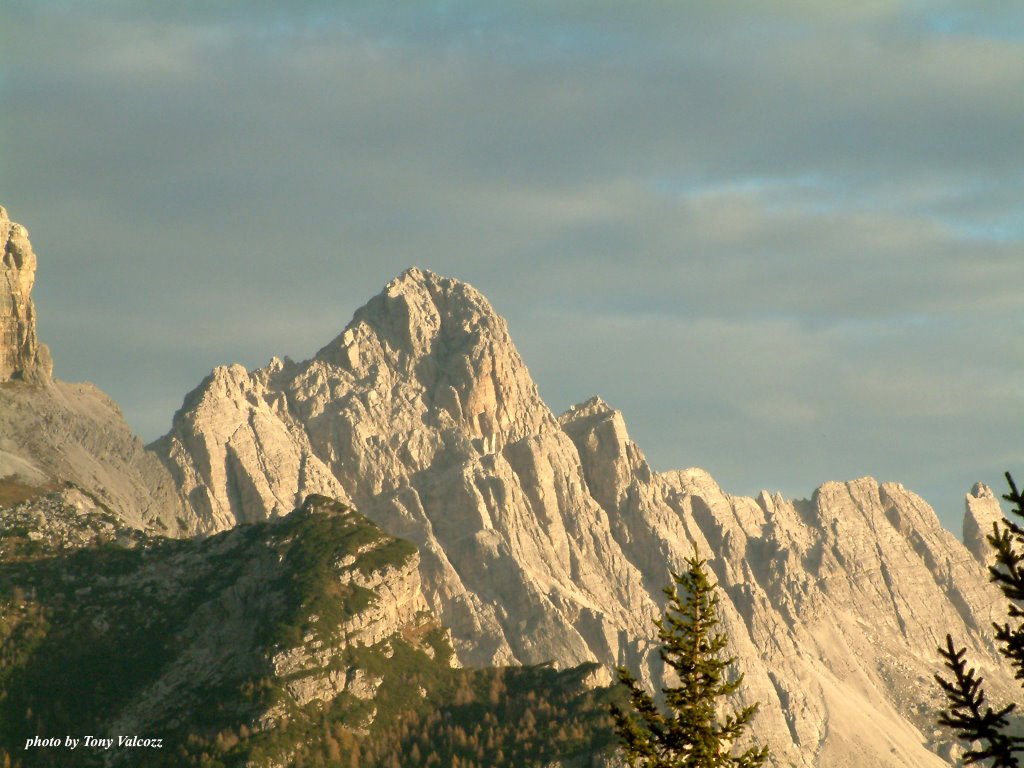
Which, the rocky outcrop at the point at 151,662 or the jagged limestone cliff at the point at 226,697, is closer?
the jagged limestone cliff at the point at 226,697

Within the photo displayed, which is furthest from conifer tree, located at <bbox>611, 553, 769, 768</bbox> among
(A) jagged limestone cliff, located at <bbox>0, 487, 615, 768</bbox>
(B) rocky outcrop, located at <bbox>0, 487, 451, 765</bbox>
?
(B) rocky outcrop, located at <bbox>0, 487, 451, 765</bbox>

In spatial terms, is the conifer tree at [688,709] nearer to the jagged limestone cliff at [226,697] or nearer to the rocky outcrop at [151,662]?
the jagged limestone cliff at [226,697]

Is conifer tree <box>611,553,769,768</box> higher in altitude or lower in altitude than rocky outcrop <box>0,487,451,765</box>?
lower

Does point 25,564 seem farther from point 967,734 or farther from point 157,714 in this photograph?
point 967,734

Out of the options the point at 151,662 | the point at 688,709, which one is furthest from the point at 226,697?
the point at 688,709

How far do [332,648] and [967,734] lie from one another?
6589 inches

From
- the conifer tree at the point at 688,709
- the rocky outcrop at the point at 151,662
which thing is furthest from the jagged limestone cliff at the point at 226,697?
the conifer tree at the point at 688,709

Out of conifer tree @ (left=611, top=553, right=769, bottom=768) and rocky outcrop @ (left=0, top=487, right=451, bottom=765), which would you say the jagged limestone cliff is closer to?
rocky outcrop @ (left=0, top=487, right=451, bottom=765)

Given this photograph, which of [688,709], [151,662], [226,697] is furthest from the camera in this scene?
[151,662]

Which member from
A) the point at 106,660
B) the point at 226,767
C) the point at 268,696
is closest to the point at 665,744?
the point at 226,767

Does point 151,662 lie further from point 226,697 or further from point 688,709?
point 688,709

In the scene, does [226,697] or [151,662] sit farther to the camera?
[151,662]

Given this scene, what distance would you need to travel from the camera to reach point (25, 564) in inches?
7726

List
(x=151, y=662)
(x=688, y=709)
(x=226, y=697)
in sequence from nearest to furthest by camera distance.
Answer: (x=688, y=709), (x=226, y=697), (x=151, y=662)
